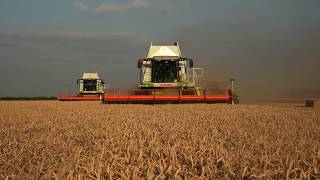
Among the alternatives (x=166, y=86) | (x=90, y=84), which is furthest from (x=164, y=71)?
(x=90, y=84)

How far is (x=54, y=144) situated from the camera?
439cm

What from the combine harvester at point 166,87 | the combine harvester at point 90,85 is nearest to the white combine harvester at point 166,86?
the combine harvester at point 166,87

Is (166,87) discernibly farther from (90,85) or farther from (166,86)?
(90,85)

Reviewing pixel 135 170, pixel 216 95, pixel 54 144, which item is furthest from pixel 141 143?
pixel 216 95

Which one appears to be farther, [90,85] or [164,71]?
[90,85]

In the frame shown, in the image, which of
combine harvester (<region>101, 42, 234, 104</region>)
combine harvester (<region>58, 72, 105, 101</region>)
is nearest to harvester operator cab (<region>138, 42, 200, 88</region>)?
combine harvester (<region>101, 42, 234, 104</region>)

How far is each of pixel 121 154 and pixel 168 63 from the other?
17.9m

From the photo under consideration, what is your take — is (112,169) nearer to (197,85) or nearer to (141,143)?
(141,143)

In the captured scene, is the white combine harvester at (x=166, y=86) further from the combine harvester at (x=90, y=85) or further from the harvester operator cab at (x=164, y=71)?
the combine harvester at (x=90, y=85)

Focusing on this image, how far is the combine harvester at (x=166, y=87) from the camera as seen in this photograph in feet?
63.2

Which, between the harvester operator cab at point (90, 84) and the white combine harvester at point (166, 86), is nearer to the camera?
the white combine harvester at point (166, 86)

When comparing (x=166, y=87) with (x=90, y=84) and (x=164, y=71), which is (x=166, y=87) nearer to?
(x=164, y=71)

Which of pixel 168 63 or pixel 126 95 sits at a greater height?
pixel 168 63

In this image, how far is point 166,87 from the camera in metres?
20.8
